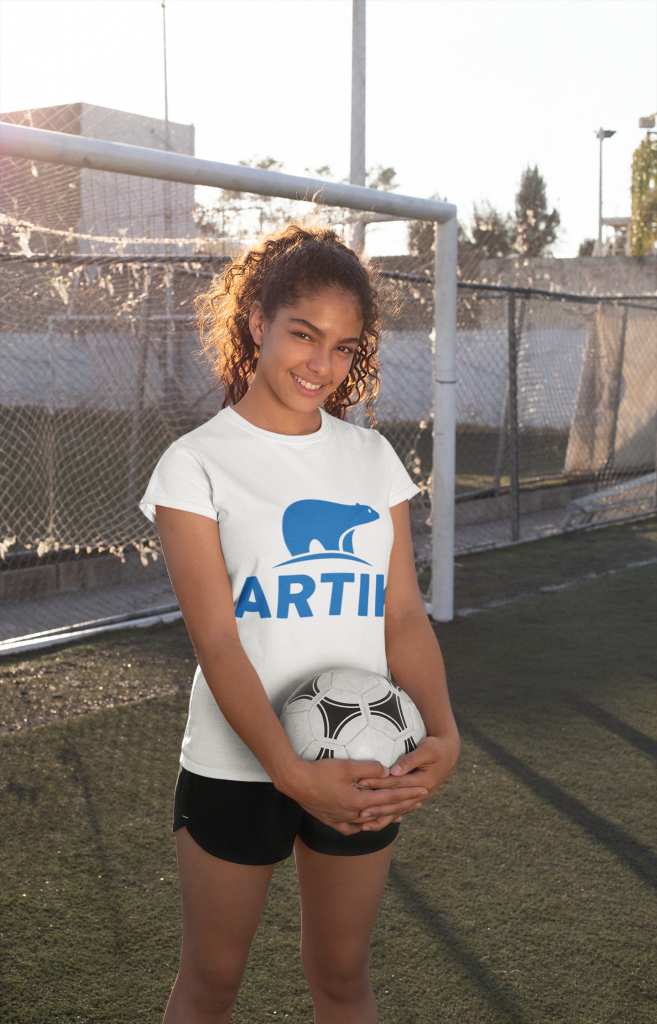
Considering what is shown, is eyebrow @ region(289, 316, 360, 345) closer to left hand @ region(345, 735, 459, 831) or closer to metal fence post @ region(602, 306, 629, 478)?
left hand @ region(345, 735, 459, 831)

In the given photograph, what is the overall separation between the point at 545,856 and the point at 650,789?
2.27 feet

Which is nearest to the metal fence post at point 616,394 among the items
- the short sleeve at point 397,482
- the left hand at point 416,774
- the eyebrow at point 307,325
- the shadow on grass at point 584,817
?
the shadow on grass at point 584,817

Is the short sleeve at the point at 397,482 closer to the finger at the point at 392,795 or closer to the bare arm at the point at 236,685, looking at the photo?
the bare arm at the point at 236,685

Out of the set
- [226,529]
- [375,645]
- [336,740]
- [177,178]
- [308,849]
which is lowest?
[308,849]

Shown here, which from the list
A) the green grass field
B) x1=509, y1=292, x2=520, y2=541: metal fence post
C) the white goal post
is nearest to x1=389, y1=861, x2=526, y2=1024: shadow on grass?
the green grass field

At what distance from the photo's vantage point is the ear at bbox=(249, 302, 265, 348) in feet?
5.19

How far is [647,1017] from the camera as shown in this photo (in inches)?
81.0

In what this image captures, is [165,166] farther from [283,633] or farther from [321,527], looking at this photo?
[283,633]

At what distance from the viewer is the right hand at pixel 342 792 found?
1300mm

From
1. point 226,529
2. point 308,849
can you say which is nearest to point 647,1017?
point 308,849

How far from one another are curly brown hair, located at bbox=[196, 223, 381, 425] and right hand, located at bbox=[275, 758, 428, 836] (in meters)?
0.76

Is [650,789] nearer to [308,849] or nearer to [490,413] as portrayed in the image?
[308,849]

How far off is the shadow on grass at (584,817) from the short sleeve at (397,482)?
1.75m

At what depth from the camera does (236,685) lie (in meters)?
1.36
